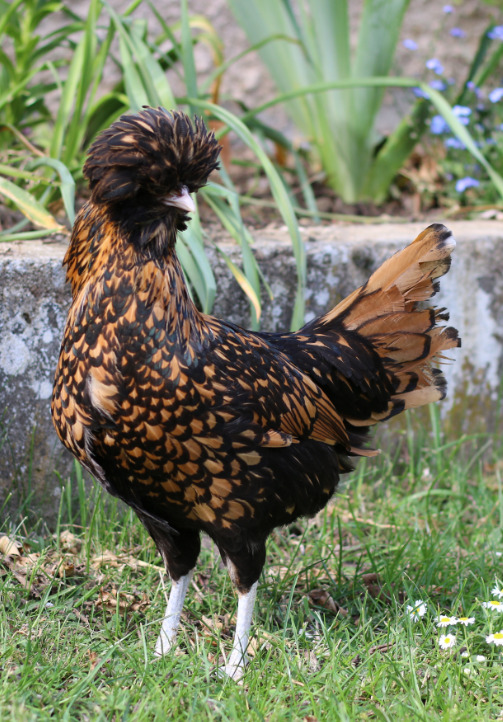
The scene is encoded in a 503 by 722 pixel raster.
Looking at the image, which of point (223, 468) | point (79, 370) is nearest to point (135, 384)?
point (79, 370)

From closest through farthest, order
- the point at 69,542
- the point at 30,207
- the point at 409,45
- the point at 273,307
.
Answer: the point at 69,542 → the point at 30,207 → the point at 273,307 → the point at 409,45

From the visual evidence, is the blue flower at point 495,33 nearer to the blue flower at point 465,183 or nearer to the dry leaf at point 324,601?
the blue flower at point 465,183

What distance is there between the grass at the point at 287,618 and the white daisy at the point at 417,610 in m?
0.03

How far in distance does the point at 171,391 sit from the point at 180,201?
0.50 meters

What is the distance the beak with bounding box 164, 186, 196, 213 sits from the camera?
6.66 feet

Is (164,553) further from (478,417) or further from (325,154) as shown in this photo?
(325,154)

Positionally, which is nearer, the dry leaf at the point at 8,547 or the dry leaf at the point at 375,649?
the dry leaf at the point at 375,649

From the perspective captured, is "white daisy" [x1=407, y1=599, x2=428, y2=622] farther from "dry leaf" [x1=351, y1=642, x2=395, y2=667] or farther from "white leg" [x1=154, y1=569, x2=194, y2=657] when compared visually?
"white leg" [x1=154, y1=569, x2=194, y2=657]

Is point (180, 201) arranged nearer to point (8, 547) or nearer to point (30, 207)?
point (30, 207)

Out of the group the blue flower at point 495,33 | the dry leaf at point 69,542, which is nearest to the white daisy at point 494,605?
the dry leaf at point 69,542

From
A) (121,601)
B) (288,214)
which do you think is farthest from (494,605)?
(288,214)

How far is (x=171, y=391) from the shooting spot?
82.9 inches

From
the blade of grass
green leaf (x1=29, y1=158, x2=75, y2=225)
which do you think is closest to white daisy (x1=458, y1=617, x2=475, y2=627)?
the blade of grass

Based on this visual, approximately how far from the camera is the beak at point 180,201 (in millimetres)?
2029
